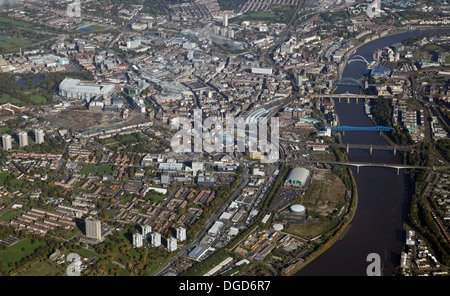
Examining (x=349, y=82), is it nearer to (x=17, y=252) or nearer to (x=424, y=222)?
(x=424, y=222)

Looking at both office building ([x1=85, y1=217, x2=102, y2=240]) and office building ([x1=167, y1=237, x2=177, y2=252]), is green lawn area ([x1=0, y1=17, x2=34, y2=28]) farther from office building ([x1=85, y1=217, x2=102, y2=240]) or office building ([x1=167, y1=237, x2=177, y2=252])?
office building ([x1=167, y1=237, x2=177, y2=252])

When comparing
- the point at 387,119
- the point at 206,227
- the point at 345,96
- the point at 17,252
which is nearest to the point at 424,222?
the point at 206,227

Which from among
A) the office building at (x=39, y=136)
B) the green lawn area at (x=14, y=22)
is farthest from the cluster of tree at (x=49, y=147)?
the green lawn area at (x=14, y=22)

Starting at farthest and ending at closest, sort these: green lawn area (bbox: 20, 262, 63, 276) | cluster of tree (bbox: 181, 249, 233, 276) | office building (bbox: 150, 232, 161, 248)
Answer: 1. office building (bbox: 150, 232, 161, 248)
2. green lawn area (bbox: 20, 262, 63, 276)
3. cluster of tree (bbox: 181, 249, 233, 276)

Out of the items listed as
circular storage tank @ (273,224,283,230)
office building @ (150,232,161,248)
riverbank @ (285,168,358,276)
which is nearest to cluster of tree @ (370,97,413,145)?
riverbank @ (285,168,358,276)

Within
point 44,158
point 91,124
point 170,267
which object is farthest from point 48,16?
point 170,267
